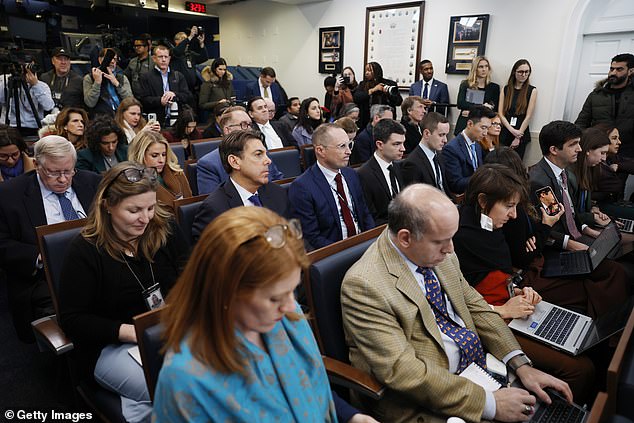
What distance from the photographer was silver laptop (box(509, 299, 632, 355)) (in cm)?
162

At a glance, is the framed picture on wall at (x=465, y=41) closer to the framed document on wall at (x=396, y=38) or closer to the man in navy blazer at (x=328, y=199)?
the framed document on wall at (x=396, y=38)

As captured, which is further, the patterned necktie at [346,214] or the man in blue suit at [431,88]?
the man in blue suit at [431,88]

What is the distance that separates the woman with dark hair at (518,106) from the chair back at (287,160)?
3096 mm

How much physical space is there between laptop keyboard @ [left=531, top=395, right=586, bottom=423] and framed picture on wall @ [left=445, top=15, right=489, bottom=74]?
5350mm

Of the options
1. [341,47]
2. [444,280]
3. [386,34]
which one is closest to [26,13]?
[341,47]

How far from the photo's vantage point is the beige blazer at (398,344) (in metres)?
1.28

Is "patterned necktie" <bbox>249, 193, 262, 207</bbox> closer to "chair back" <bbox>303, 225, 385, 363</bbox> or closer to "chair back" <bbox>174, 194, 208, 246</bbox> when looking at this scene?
"chair back" <bbox>174, 194, 208, 246</bbox>

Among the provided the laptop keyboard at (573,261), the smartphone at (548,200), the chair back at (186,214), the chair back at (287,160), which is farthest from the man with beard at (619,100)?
the chair back at (186,214)

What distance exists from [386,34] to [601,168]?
173 inches

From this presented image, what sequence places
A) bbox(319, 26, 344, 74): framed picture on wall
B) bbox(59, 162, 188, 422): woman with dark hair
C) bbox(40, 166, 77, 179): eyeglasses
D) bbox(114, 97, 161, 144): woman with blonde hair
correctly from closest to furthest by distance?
bbox(59, 162, 188, 422): woman with dark hair
bbox(40, 166, 77, 179): eyeglasses
bbox(114, 97, 161, 144): woman with blonde hair
bbox(319, 26, 344, 74): framed picture on wall

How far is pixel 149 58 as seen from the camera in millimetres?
5207

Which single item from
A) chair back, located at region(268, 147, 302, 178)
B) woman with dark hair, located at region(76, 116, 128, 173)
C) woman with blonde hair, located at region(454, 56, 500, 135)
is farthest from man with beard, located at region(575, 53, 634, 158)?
woman with dark hair, located at region(76, 116, 128, 173)

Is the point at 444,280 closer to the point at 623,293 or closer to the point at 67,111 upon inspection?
the point at 623,293

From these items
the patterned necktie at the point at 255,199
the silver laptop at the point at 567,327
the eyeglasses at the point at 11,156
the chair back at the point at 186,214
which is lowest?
the silver laptop at the point at 567,327
